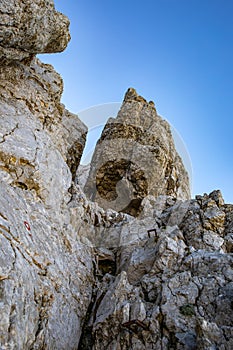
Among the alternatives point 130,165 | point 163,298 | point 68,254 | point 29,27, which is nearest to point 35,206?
point 68,254

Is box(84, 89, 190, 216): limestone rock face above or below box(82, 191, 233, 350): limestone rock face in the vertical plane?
above

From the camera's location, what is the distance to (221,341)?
37.3 feet

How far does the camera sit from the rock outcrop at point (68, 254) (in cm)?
1175

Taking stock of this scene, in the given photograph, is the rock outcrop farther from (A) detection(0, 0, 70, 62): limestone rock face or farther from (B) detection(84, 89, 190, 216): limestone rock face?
(B) detection(84, 89, 190, 216): limestone rock face

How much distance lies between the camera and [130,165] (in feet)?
135

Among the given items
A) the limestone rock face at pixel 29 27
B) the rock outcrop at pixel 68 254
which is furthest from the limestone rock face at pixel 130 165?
the limestone rock face at pixel 29 27

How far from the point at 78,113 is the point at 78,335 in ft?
90.8

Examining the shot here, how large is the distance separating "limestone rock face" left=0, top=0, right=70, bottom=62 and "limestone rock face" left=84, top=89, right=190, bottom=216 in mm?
23788

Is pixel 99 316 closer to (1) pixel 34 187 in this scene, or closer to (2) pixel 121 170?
(1) pixel 34 187

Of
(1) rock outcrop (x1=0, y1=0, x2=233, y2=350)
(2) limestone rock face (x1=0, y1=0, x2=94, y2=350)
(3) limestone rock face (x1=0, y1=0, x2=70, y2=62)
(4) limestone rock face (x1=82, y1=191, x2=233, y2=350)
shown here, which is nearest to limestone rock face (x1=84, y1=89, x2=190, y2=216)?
(1) rock outcrop (x1=0, y1=0, x2=233, y2=350)

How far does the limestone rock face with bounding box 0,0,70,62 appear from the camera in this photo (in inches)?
609

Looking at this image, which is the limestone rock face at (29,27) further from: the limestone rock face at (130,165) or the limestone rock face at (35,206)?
the limestone rock face at (130,165)

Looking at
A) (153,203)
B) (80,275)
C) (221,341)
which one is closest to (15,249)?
(80,275)

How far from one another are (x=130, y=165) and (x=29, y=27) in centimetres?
2659
